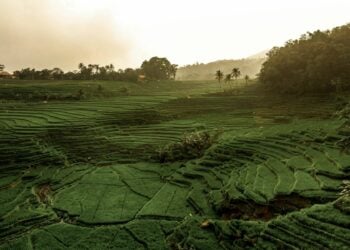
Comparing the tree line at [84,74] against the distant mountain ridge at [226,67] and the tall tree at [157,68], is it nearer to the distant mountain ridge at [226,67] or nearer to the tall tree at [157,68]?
the tall tree at [157,68]

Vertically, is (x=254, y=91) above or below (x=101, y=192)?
above

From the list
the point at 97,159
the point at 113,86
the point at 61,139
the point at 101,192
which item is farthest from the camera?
the point at 113,86

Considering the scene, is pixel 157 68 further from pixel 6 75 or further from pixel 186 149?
pixel 186 149

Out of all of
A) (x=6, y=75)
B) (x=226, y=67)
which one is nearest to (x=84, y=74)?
(x=6, y=75)

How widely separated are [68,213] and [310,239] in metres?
12.8

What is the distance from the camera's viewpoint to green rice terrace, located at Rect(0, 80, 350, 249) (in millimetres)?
16109

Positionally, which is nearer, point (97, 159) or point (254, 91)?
point (97, 159)

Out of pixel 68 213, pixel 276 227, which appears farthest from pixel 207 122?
pixel 276 227

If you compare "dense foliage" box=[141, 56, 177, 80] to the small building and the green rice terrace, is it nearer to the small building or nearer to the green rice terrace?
the small building

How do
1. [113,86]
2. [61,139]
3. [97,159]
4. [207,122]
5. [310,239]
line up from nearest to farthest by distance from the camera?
[310,239], [97,159], [61,139], [207,122], [113,86]

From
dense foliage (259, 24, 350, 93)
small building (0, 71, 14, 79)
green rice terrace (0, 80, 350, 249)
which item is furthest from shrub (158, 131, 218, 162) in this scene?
small building (0, 71, 14, 79)

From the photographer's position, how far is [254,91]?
176ft

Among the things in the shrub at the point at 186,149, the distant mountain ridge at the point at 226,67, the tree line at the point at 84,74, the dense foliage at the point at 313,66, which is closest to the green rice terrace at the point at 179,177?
the shrub at the point at 186,149

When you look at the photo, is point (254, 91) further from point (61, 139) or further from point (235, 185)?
point (235, 185)
